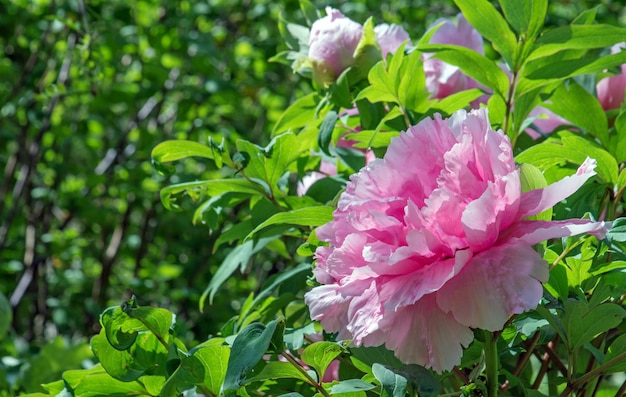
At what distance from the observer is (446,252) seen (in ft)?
1.60

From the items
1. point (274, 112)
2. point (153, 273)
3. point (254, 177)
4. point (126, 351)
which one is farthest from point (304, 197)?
point (274, 112)

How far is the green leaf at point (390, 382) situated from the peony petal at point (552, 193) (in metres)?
0.12

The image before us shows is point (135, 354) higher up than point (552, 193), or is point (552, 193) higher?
point (552, 193)

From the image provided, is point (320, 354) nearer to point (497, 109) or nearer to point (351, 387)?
point (351, 387)

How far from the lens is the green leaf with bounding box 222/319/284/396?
1.66 feet

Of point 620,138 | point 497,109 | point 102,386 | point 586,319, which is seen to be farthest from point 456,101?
point 102,386

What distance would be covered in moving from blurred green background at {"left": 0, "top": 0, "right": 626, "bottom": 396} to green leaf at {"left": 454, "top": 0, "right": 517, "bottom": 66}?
50.8 inches

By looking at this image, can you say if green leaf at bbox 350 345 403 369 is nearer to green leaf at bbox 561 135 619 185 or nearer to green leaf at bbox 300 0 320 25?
green leaf at bbox 561 135 619 185

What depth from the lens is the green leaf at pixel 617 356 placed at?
0.55 metres

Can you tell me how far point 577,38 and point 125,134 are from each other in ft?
5.58

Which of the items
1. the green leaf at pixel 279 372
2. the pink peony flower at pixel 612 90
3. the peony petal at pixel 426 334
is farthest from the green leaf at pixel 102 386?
the pink peony flower at pixel 612 90

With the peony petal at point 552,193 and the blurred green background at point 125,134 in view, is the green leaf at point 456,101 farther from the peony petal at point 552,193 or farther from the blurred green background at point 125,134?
the blurred green background at point 125,134

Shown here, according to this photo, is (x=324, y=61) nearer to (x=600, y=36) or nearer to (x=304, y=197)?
(x=304, y=197)

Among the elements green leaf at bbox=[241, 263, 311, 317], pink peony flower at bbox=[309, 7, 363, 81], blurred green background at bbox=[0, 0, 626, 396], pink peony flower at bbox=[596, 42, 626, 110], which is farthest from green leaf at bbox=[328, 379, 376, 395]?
blurred green background at bbox=[0, 0, 626, 396]
